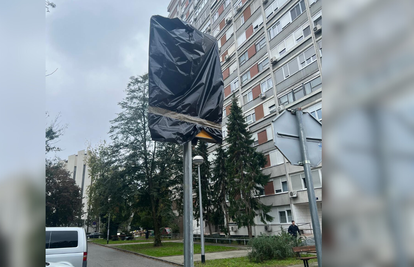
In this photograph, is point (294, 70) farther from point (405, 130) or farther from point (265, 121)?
point (405, 130)

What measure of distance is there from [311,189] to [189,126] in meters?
1.66

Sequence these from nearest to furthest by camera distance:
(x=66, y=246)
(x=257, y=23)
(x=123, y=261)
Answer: (x=66, y=246), (x=123, y=261), (x=257, y=23)

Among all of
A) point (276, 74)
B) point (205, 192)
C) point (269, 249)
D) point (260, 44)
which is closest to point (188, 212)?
point (269, 249)

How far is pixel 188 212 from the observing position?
2.23 metres

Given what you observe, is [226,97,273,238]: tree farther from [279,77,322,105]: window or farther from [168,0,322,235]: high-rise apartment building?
[279,77,322,105]: window

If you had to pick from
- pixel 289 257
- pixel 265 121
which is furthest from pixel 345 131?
pixel 265 121

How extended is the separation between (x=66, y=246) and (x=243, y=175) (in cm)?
1691

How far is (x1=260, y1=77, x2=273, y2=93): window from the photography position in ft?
88.0

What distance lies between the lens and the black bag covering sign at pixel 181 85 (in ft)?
7.68

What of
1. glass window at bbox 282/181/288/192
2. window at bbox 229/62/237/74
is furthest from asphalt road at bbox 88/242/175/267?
window at bbox 229/62/237/74

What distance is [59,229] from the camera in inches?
383

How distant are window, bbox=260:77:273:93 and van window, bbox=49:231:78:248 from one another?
21842 millimetres

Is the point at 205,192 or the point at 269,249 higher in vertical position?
the point at 205,192

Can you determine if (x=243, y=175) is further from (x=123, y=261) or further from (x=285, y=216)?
(x=123, y=261)
